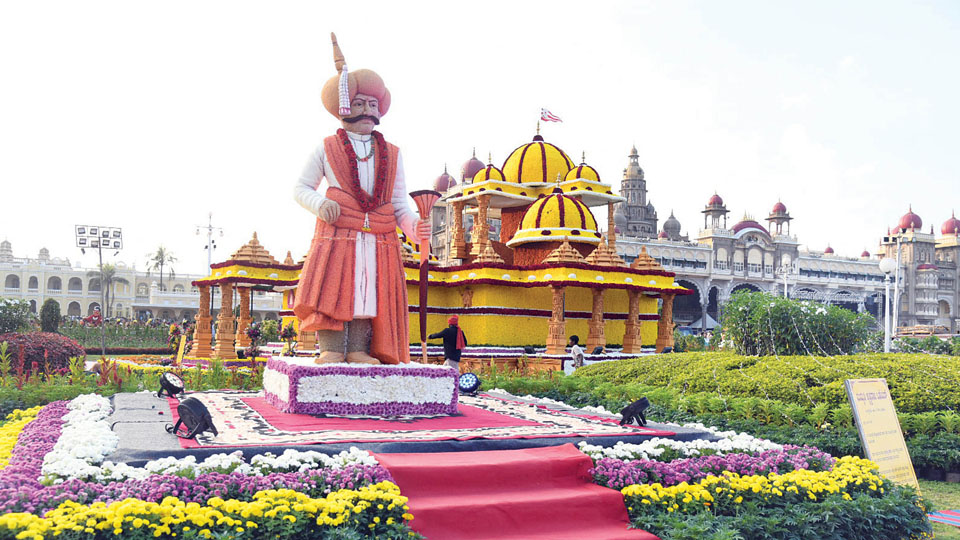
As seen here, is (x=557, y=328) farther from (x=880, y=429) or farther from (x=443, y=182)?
(x=443, y=182)

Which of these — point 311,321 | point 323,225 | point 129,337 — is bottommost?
point 129,337

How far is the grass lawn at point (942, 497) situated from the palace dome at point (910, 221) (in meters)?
80.9

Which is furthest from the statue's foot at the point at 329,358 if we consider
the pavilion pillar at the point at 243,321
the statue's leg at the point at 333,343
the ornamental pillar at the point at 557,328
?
the pavilion pillar at the point at 243,321

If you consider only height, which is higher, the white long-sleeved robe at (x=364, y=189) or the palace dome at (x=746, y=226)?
the palace dome at (x=746, y=226)

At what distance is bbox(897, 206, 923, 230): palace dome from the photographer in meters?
77.6

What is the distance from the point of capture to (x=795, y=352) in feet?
37.4

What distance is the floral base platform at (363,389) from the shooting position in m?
7.59

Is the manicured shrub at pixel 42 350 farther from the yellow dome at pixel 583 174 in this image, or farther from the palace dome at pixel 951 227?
the palace dome at pixel 951 227

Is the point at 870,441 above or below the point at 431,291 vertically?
Answer: below

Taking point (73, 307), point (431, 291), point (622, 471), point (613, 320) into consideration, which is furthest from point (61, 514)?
point (73, 307)

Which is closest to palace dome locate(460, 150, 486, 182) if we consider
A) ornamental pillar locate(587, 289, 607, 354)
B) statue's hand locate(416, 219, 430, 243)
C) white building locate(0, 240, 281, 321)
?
white building locate(0, 240, 281, 321)

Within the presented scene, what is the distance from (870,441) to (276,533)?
5443 mm

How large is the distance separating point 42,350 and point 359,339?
24.4 feet

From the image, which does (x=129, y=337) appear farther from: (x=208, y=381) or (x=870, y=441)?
(x=870, y=441)
